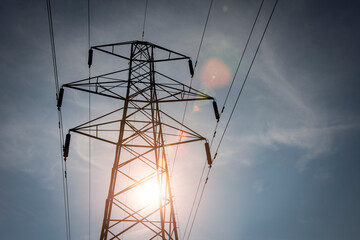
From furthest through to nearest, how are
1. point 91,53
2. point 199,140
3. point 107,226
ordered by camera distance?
point 91,53 → point 199,140 → point 107,226

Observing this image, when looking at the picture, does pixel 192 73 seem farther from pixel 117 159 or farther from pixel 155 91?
pixel 117 159

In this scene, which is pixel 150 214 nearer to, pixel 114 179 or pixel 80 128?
pixel 114 179

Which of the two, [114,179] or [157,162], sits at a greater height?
[157,162]

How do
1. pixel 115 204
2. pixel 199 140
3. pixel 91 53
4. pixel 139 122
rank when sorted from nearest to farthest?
pixel 115 204
pixel 199 140
pixel 139 122
pixel 91 53

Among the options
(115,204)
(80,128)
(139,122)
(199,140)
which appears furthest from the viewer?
(139,122)

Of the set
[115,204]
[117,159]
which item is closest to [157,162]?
[117,159]

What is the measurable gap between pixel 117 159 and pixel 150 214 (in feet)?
7.64

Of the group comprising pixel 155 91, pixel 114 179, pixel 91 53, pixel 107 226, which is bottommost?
pixel 107 226

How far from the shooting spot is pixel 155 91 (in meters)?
10.5

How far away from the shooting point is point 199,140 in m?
9.95

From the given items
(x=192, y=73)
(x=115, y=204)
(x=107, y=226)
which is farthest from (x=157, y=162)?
(x=192, y=73)

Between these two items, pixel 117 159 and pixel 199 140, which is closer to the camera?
pixel 117 159

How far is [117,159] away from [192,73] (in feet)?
22.4

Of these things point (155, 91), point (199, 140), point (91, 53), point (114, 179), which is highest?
point (91, 53)
